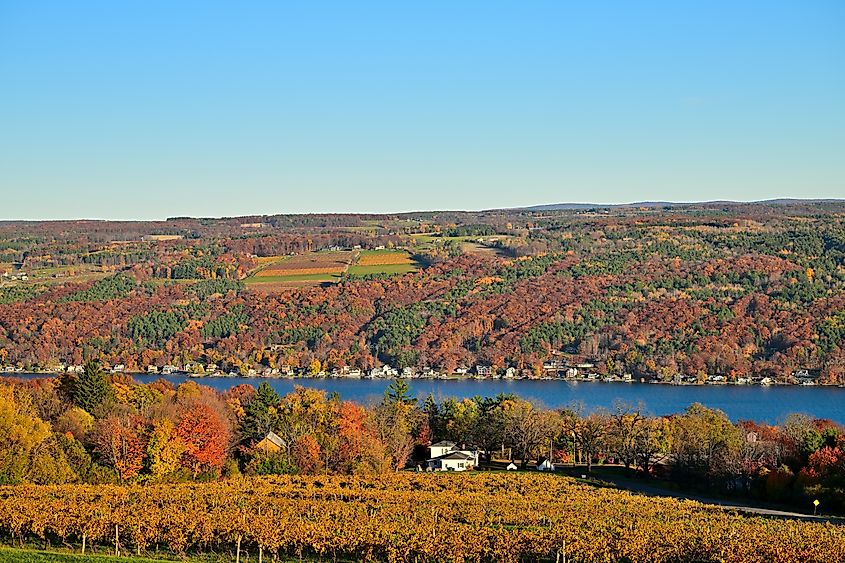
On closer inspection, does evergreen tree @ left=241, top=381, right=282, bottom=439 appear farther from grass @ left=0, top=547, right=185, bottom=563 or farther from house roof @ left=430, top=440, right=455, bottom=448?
grass @ left=0, top=547, right=185, bottom=563

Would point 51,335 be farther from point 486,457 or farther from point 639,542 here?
point 639,542

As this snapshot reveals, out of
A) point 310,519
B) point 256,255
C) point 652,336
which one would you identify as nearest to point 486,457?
point 310,519

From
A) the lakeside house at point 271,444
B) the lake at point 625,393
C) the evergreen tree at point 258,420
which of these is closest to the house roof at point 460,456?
the lakeside house at point 271,444

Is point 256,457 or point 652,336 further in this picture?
point 652,336

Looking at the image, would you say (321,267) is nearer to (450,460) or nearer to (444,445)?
(444,445)

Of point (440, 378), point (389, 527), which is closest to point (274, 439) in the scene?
point (389, 527)

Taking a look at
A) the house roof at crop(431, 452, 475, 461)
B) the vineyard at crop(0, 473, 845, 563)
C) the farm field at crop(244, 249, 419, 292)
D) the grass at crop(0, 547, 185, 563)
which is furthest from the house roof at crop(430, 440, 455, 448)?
the farm field at crop(244, 249, 419, 292)

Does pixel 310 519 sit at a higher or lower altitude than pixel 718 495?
higher
